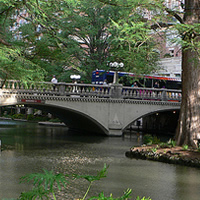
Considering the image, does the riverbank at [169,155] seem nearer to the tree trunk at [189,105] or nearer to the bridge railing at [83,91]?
the tree trunk at [189,105]

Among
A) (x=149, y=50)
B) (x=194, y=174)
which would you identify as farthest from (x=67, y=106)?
(x=194, y=174)

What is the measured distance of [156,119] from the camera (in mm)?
48531

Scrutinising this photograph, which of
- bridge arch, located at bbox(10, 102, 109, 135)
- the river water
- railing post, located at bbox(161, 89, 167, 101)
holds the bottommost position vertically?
the river water

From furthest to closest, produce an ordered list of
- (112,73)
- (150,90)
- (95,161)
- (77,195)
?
(112,73) → (150,90) → (95,161) → (77,195)

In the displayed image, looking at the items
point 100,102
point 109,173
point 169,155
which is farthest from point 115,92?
point 109,173

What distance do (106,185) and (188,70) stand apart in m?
9.40

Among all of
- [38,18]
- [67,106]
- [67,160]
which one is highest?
[38,18]

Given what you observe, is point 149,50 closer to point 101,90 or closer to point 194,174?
point 194,174

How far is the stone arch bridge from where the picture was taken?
3238cm

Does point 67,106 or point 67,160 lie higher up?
point 67,106

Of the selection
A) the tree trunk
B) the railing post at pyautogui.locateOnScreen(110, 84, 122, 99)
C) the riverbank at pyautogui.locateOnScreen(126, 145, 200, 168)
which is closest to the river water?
the riverbank at pyautogui.locateOnScreen(126, 145, 200, 168)

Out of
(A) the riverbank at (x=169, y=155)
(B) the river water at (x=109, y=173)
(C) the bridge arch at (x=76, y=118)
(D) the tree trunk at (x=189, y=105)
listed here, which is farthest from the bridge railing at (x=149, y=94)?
(D) the tree trunk at (x=189, y=105)

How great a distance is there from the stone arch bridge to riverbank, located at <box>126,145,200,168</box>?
13450mm

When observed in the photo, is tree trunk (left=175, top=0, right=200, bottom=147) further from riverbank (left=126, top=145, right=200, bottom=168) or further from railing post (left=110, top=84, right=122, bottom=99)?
railing post (left=110, top=84, right=122, bottom=99)
